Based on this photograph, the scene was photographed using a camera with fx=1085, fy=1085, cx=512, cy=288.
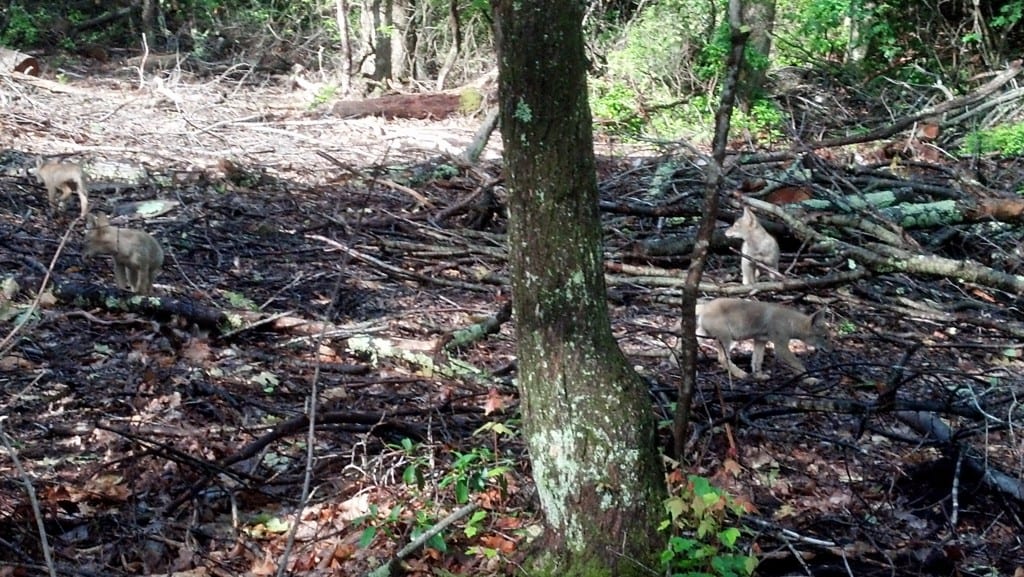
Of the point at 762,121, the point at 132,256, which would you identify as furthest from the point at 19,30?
the point at 132,256

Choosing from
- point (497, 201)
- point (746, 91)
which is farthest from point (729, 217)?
point (746, 91)

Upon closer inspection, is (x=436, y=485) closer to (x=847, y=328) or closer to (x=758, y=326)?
(x=758, y=326)

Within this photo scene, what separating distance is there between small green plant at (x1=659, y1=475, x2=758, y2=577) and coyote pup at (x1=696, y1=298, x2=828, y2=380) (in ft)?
10.3

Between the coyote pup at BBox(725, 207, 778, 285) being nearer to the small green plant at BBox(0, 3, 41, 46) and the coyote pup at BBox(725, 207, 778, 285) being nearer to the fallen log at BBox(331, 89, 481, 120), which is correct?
the fallen log at BBox(331, 89, 481, 120)

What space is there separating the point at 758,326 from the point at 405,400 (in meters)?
2.80

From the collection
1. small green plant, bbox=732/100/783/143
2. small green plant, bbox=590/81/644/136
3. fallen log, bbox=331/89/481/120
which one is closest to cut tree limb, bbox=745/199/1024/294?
small green plant, bbox=732/100/783/143

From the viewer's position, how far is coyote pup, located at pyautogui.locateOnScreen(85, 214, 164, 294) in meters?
8.96

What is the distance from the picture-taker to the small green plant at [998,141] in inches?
576

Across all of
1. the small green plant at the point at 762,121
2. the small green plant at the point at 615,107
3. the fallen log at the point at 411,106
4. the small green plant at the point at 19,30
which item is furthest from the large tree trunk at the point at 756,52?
the small green plant at the point at 19,30

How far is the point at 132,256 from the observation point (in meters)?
8.99

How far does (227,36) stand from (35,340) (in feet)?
74.0

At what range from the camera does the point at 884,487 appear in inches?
235

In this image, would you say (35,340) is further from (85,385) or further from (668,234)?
(668,234)

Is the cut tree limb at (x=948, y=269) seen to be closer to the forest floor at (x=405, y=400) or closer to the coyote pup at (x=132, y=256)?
the forest floor at (x=405, y=400)
